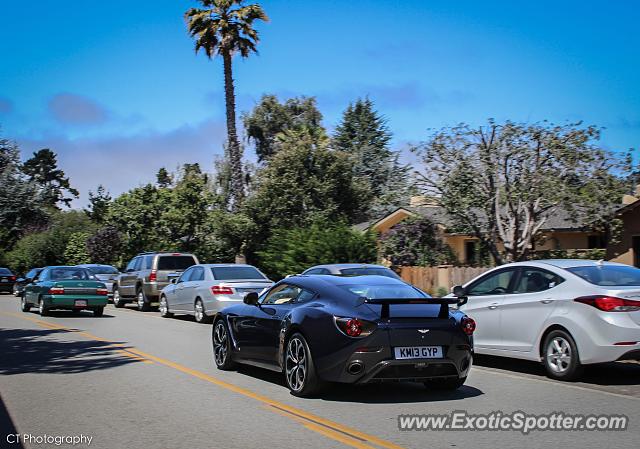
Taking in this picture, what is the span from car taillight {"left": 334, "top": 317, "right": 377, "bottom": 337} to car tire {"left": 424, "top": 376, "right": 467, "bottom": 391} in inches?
59.1

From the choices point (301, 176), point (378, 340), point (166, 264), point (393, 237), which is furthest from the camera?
point (301, 176)

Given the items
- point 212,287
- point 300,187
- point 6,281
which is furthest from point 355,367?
point 6,281

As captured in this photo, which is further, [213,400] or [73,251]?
[73,251]

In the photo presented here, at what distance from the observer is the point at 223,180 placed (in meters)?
60.2

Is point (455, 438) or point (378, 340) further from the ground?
point (378, 340)

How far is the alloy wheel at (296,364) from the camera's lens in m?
8.65

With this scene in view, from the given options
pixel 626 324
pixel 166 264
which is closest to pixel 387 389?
pixel 626 324

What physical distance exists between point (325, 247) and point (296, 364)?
648 inches

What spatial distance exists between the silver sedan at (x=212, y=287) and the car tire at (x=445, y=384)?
9415mm

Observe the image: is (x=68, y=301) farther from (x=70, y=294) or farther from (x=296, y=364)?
(x=296, y=364)

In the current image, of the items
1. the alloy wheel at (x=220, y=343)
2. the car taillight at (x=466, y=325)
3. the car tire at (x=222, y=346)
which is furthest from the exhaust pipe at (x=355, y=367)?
the alloy wheel at (x=220, y=343)

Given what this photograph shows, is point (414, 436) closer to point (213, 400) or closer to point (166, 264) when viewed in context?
point (213, 400)

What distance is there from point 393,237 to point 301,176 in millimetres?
7127

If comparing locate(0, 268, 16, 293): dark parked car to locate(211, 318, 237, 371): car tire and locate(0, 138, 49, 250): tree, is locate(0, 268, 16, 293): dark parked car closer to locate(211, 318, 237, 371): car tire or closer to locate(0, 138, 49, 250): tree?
locate(0, 138, 49, 250): tree
